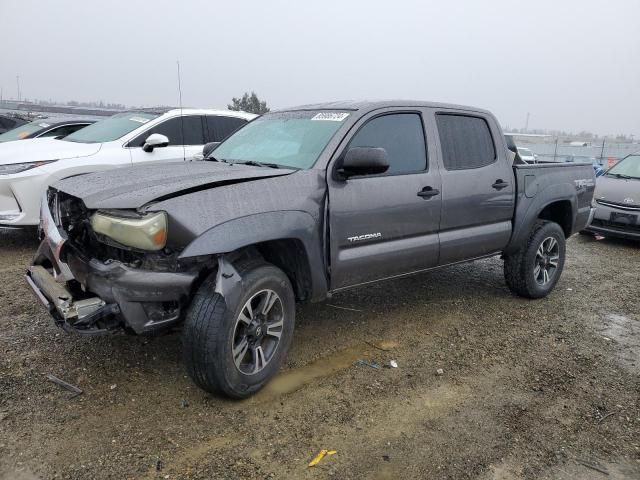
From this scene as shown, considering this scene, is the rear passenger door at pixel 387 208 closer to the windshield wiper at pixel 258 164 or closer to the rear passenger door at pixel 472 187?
the rear passenger door at pixel 472 187

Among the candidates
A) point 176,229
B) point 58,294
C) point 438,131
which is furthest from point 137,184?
point 438,131

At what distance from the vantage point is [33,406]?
293cm

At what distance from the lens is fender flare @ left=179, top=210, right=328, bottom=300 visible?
277 centimetres

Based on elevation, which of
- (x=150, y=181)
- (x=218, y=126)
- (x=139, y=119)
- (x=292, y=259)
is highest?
(x=139, y=119)

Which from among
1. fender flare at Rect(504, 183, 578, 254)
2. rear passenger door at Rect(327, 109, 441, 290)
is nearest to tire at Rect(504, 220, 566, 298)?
fender flare at Rect(504, 183, 578, 254)

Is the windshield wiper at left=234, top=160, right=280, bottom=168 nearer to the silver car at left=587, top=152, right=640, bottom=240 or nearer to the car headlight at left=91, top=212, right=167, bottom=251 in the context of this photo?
the car headlight at left=91, top=212, right=167, bottom=251

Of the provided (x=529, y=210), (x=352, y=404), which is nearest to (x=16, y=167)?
(x=352, y=404)

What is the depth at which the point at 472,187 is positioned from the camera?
4418 millimetres

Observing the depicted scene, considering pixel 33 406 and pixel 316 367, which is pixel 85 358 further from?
pixel 316 367

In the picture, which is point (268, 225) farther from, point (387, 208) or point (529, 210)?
point (529, 210)

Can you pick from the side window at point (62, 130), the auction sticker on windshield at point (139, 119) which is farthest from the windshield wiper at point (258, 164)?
the side window at point (62, 130)

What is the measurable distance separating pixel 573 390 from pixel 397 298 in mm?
1952

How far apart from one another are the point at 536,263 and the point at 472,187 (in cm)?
141

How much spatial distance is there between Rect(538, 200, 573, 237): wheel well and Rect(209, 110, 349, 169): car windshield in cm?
287
